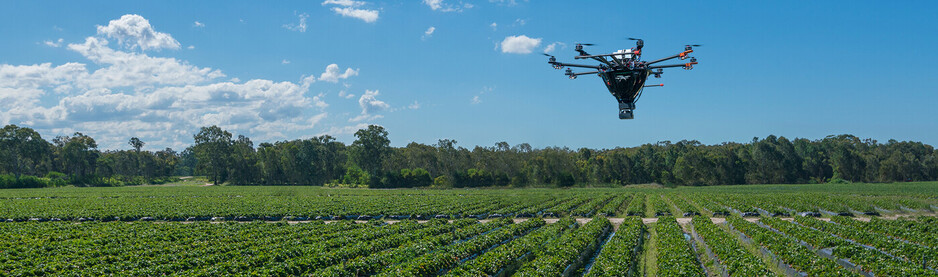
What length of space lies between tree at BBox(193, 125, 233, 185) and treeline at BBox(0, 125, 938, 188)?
0.22 meters

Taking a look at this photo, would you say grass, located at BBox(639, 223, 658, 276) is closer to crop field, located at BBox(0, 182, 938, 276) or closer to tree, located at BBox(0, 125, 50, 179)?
crop field, located at BBox(0, 182, 938, 276)

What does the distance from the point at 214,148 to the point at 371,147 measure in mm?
40183

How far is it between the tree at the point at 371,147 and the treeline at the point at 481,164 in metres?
0.22

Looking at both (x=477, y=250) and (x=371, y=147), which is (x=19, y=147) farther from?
(x=477, y=250)

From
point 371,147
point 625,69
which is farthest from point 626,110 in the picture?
point 371,147

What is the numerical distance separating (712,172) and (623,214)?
79.5 m

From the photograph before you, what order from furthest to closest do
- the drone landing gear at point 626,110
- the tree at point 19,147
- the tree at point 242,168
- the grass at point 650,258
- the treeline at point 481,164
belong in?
the tree at point 242,168
the tree at point 19,147
the treeline at point 481,164
the drone landing gear at point 626,110
the grass at point 650,258

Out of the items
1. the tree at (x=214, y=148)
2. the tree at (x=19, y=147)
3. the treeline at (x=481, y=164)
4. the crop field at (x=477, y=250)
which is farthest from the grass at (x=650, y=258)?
the tree at (x=19, y=147)

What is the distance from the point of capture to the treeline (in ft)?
359

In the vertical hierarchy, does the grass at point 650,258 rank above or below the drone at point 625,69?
below

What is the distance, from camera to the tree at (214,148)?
12494 centimetres

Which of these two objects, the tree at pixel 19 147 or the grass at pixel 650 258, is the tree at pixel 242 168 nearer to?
Answer: the tree at pixel 19 147

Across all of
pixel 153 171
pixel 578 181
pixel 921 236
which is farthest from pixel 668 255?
pixel 153 171

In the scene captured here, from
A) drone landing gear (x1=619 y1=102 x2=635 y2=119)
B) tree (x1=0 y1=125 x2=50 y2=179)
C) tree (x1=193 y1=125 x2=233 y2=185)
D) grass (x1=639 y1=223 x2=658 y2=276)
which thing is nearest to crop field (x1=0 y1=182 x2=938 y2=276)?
grass (x1=639 y1=223 x2=658 y2=276)
